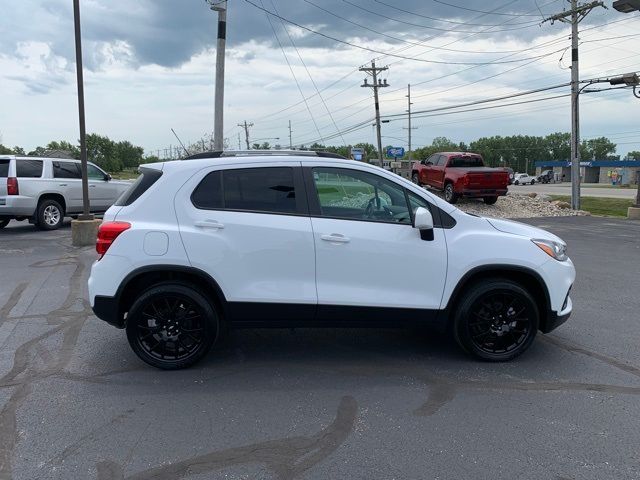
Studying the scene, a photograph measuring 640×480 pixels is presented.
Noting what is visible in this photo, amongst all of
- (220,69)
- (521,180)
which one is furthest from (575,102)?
(521,180)

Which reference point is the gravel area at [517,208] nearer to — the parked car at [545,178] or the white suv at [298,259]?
the white suv at [298,259]

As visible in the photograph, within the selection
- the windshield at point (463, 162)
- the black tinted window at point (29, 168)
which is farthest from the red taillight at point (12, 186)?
the windshield at point (463, 162)

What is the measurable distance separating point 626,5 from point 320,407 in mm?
13999

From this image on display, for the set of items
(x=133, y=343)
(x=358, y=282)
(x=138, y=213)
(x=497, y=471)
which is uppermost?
(x=138, y=213)

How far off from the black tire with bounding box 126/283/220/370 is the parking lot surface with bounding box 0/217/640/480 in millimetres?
150

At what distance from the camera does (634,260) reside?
10312 mm

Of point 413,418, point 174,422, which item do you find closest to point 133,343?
point 174,422

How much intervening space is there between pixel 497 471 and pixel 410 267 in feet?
5.83

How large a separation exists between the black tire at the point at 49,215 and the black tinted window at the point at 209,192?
1091cm

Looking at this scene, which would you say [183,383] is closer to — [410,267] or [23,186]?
[410,267]

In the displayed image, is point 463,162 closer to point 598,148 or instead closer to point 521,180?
point 521,180

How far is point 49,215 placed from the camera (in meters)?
13.6

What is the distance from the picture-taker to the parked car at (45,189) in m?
12.8

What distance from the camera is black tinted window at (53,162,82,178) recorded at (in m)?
13.6
